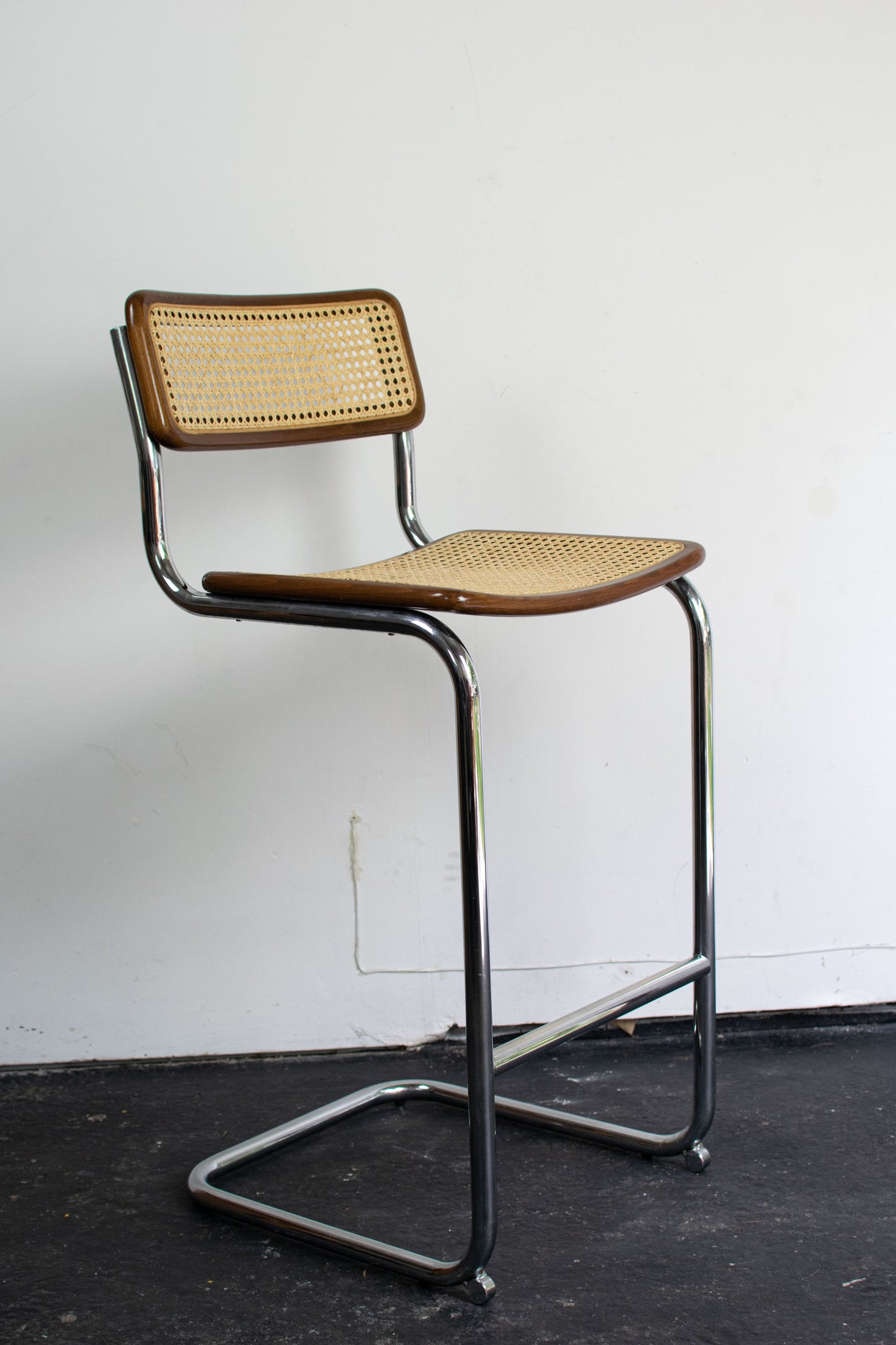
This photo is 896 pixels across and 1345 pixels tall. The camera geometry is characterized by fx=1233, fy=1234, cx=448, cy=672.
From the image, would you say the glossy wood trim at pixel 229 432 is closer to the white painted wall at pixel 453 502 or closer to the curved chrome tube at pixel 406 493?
the curved chrome tube at pixel 406 493

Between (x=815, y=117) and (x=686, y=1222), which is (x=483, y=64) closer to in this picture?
(x=815, y=117)

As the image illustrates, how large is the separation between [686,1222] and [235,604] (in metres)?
0.71

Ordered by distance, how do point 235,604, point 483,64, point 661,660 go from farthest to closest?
point 661,660
point 483,64
point 235,604

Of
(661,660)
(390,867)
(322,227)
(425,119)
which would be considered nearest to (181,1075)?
(390,867)

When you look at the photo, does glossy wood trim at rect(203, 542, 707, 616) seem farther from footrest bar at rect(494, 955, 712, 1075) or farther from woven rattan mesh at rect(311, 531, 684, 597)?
footrest bar at rect(494, 955, 712, 1075)

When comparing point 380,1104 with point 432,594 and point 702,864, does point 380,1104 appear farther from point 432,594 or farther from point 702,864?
point 432,594

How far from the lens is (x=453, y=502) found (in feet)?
4.99

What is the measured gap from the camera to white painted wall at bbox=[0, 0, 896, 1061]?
145 cm

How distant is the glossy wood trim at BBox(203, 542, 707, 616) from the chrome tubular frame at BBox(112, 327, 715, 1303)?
17mm

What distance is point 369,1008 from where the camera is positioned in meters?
1.58

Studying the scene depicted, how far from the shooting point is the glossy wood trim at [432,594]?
93cm

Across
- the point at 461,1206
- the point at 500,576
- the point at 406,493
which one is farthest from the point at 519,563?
the point at 461,1206

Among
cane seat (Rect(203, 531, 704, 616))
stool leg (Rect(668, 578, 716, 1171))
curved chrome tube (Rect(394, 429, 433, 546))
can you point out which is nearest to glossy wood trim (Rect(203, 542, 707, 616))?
cane seat (Rect(203, 531, 704, 616))

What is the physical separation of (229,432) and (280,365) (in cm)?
11
